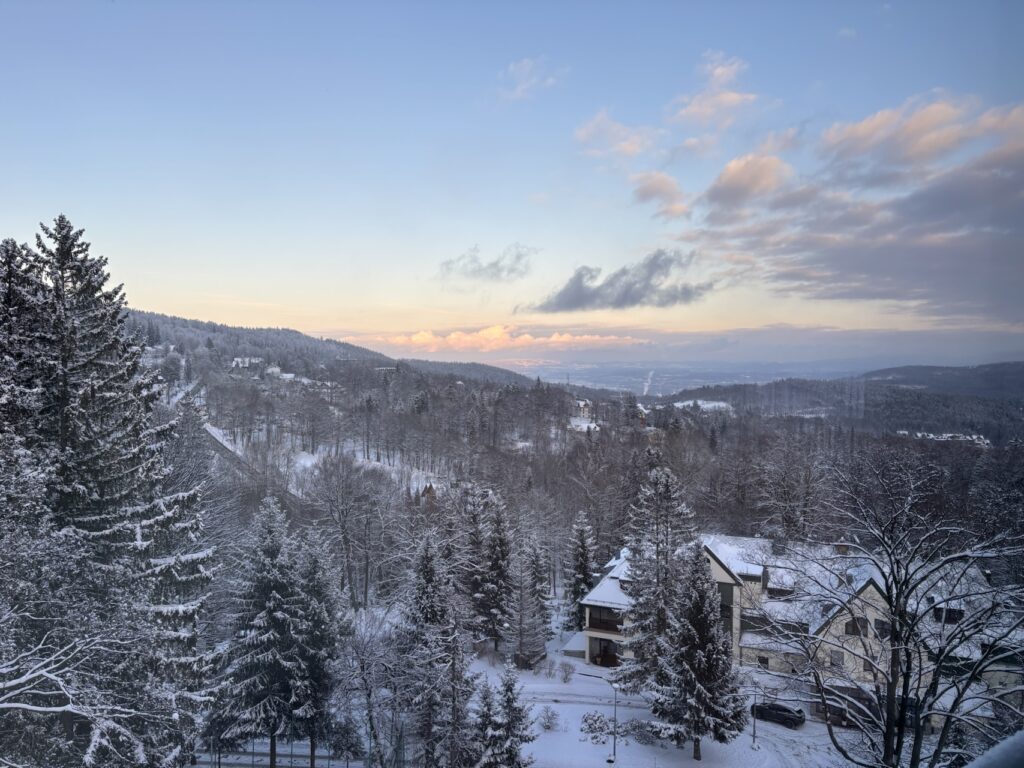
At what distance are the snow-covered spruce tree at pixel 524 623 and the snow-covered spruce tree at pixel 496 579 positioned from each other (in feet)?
1.70

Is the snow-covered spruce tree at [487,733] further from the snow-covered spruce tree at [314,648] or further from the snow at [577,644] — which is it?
the snow at [577,644]

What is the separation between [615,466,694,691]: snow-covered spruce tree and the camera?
73.0 ft

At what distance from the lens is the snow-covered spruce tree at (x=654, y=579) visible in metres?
22.2

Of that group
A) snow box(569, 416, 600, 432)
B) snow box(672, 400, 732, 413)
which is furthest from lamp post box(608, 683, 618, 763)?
snow box(672, 400, 732, 413)

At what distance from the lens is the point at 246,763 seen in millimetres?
19281

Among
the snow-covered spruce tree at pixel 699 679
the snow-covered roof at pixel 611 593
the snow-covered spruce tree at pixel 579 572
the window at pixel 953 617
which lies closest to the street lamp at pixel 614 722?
the snow-covered spruce tree at pixel 699 679

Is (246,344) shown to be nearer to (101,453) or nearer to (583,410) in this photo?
(583,410)

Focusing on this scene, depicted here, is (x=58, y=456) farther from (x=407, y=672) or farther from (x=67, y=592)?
(x=407, y=672)

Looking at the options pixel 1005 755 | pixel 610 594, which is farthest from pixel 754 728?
pixel 1005 755

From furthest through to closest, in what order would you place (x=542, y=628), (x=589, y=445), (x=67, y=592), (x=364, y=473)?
1. (x=589, y=445)
2. (x=364, y=473)
3. (x=542, y=628)
4. (x=67, y=592)

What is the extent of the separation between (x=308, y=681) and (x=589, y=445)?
56130 mm

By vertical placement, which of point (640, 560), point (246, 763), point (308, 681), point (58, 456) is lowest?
point (246, 763)

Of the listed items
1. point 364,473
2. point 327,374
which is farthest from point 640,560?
point 327,374

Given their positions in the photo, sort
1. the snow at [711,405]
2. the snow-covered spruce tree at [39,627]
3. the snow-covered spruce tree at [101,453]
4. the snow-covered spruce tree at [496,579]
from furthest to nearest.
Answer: the snow at [711,405], the snow-covered spruce tree at [496,579], the snow-covered spruce tree at [101,453], the snow-covered spruce tree at [39,627]
